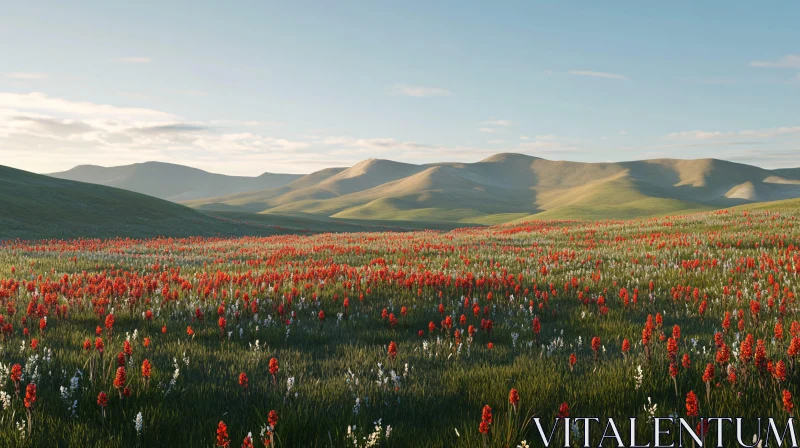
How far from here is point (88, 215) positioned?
169ft

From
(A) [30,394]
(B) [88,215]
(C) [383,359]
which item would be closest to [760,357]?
(C) [383,359]

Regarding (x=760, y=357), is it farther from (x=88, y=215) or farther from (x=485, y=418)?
(x=88, y=215)

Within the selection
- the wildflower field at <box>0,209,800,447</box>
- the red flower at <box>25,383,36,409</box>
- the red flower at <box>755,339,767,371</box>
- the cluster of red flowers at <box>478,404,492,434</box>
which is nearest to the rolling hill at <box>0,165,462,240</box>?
the wildflower field at <box>0,209,800,447</box>

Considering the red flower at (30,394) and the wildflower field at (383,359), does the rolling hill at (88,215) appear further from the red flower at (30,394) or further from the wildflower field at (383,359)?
the red flower at (30,394)

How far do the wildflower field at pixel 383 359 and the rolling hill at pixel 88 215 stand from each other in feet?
116

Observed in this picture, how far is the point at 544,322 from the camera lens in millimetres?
7531

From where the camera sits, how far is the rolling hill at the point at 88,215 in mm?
40750

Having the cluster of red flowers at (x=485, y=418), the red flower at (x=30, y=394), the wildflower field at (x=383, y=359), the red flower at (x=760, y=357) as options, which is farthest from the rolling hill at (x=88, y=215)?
the red flower at (x=760, y=357)

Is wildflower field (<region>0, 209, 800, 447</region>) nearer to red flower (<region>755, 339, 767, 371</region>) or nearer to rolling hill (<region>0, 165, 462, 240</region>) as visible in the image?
red flower (<region>755, 339, 767, 371</region>)

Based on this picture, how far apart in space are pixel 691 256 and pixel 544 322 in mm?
8858

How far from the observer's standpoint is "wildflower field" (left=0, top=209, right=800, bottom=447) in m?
3.41

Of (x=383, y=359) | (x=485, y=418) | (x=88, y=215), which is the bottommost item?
(x=383, y=359)

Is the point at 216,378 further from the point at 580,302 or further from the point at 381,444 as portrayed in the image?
the point at 580,302

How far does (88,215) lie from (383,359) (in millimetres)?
56705
